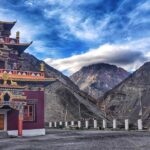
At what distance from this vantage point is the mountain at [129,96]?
102006mm

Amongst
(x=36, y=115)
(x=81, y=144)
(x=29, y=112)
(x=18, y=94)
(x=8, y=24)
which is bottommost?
(x=81, y=144)

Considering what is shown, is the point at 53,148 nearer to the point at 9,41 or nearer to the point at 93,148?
the point at 93,148

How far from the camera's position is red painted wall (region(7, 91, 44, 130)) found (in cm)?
3532

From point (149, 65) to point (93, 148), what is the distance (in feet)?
353

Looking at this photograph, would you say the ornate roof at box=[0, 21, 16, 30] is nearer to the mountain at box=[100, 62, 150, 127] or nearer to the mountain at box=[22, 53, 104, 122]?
the mountain at box=[22, 53, 104, 122]

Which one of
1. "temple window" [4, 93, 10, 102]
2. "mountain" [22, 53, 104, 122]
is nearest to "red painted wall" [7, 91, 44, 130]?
"temple window" [4, 93, 10, 102]

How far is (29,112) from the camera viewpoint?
3681 centimetres

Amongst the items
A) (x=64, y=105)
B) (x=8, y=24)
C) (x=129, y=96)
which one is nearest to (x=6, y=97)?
(x=8, y=24)

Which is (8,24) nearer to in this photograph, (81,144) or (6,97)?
(6,97)

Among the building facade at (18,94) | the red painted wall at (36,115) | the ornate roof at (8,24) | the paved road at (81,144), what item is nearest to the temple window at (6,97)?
the building facade at (18,94)

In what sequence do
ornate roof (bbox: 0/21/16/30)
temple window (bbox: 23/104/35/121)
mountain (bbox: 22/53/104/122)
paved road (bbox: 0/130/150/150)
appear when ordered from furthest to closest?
mountain (bbox: 22/53/104/122) < ornate roof (bbox: 0/21/16/30) < temple window (bbox: 23/104/35/121) < paved road (bbox: 0/130/150/150)

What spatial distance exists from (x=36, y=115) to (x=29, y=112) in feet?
2.93

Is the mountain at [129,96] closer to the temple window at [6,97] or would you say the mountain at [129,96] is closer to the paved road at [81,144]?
the temple window at [6,97]

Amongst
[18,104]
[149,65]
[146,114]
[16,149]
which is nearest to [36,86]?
[18,104]
